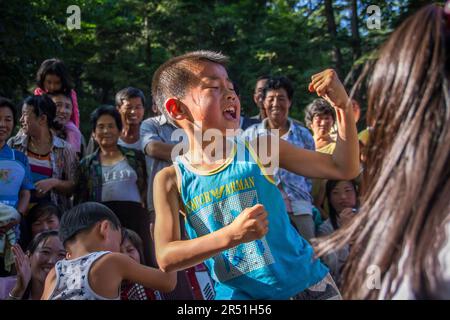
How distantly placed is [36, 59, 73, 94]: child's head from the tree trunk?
11037mm

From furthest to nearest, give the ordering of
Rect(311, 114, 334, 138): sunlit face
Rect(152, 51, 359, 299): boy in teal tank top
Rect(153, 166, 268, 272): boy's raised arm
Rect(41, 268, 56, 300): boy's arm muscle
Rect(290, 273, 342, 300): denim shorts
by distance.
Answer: Rect(311, 114, 334, 138): sunlit face → Rect(41, 268, 56, 300): boy's arm muscle → Rect(290, 273, 342, 300): denim shorts → Rect(152, 51, 359, 299): boy in teal tank top → Rect(153, 166, 268, 272): boy's raised arm

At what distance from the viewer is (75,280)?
3102 mm

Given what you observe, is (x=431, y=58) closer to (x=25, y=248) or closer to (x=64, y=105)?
(x=25, y=248)

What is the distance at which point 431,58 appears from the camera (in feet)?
4.67

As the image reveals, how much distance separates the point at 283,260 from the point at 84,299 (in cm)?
107

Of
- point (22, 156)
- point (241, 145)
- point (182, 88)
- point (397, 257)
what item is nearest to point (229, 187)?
point (241, 145)

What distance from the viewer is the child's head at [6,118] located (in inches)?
199

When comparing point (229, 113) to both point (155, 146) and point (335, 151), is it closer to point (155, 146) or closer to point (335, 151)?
point (335, 151)

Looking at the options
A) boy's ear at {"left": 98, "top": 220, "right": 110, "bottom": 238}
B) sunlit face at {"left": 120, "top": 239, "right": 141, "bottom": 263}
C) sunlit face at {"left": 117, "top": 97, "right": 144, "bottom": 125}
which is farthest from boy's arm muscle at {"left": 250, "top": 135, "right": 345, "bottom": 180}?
sunlit face at {"left": 117, "top": 97, "right": 144, "bottom": 125}

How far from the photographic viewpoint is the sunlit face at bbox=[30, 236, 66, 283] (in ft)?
14.4

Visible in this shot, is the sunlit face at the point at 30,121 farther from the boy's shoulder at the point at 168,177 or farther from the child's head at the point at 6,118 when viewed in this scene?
the boy's shoulder at the point at 168,177

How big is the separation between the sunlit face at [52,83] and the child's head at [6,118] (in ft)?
2.78
